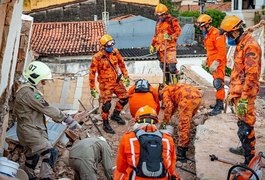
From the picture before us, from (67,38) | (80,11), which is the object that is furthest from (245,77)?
(80,11)

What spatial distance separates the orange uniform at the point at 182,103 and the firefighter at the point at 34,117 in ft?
6.79

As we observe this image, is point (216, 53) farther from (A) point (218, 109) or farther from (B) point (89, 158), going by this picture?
(B) point (89, 158)

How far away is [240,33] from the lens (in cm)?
639

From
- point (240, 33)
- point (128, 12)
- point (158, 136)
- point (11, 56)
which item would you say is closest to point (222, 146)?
point (240, 33)

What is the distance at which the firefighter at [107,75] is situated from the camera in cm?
922

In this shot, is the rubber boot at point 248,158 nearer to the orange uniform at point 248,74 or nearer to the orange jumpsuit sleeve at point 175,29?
the orange uniform at point 248,74

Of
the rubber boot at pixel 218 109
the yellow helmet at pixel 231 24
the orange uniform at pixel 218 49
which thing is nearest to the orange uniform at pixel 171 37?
the orange uniform at pixel 218 49

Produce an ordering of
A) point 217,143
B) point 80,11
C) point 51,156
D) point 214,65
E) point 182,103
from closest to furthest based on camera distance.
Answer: point 51,156
point 217,143
point 182,103
point 214,65
point 80,11

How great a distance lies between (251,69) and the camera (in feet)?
20.2

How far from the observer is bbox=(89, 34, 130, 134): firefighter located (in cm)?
922

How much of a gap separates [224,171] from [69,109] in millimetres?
5862

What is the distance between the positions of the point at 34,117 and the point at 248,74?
279 cm

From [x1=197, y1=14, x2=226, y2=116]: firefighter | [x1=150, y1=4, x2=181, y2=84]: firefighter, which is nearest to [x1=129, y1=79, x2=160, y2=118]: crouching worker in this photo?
[x1=197, y1=14, x2=226, y2=116]: firefighter

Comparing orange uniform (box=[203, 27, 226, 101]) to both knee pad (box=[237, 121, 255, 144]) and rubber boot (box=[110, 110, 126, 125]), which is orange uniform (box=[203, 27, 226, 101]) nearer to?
rubber boot (box=[110, 110, 126, 125])
